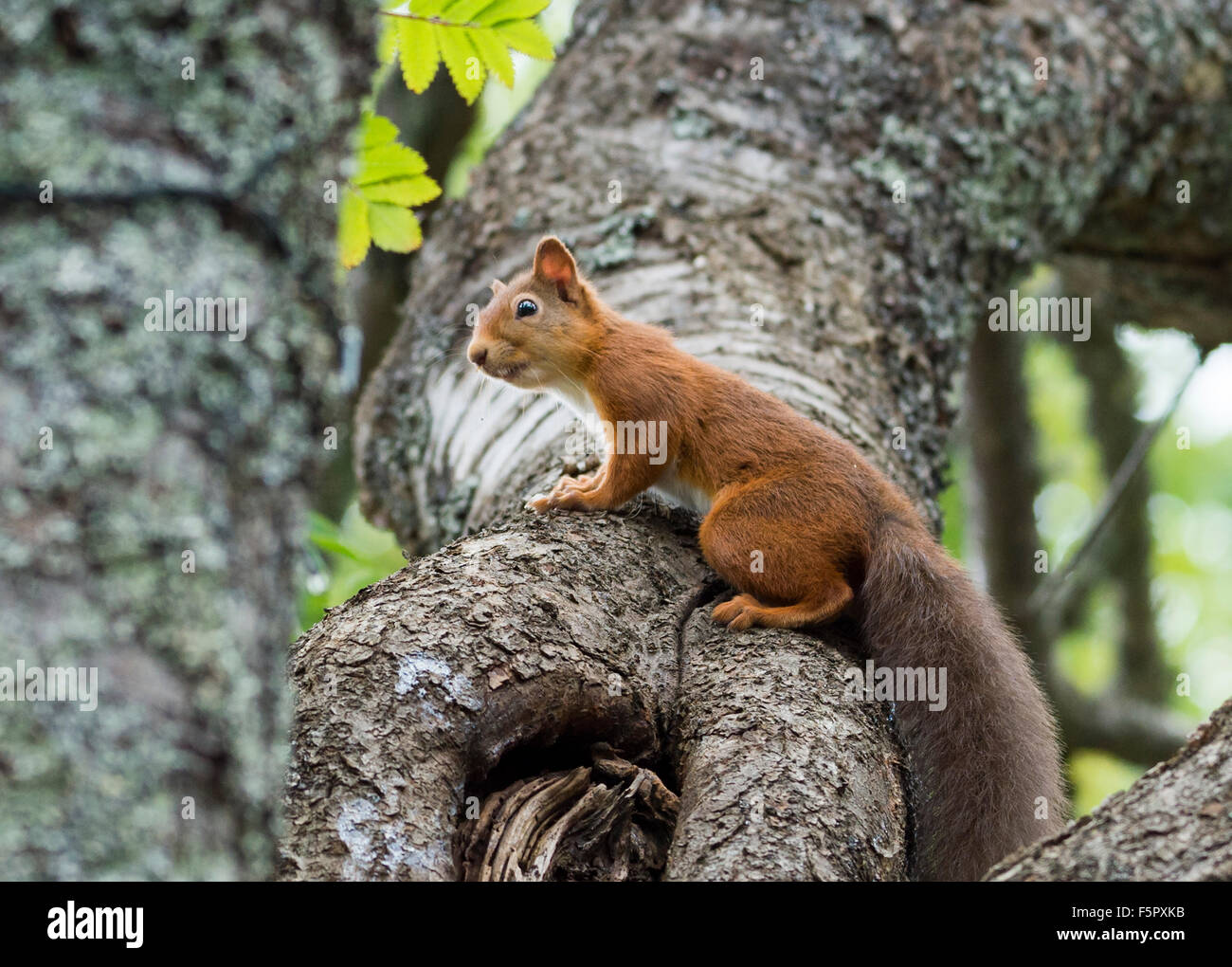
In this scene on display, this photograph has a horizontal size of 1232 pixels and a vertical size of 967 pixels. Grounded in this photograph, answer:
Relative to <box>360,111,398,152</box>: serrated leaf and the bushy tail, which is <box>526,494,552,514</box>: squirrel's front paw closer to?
the bushy tail

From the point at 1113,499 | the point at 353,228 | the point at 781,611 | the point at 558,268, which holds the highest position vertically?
the point at 558,268

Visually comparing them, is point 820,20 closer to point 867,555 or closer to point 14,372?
point 867,555

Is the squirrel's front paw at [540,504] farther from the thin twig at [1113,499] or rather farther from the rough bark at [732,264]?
the thin twig at [1113,499]

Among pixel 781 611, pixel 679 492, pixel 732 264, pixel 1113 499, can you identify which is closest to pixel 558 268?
pixel 732 264

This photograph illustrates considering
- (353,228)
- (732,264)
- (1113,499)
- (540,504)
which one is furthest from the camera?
(1113,499)

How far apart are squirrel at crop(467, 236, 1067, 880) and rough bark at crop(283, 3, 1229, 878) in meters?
0.12

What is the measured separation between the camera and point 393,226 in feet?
10.2

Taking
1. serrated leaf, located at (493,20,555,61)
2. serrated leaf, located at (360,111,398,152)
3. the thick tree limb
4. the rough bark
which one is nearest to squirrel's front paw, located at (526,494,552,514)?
the rough bark

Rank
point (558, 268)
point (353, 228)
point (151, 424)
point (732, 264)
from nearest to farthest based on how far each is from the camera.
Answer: point (151, 424) < point (353, 228) < point (558, 268) < point (732, 264)

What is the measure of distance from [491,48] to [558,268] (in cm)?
118

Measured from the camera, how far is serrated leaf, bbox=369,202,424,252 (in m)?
3.10

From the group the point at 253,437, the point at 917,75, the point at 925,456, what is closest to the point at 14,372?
the point at 253,437

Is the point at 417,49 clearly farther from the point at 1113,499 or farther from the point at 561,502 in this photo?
the point at 1113,499
